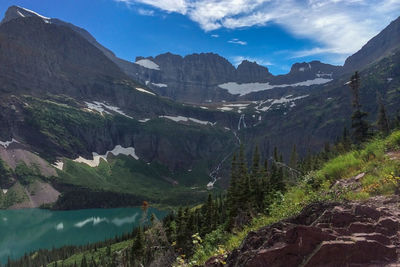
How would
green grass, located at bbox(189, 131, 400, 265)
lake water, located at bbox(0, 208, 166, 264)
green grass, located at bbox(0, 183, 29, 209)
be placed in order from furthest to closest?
green grass, located at bbox(0, 183, 29, 209), lake water, located at bbox(0, 208, 166, 264), green grass, located at bbox(189, 131, 400, 265)

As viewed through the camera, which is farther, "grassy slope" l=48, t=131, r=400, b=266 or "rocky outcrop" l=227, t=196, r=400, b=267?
"grassy slope" l=48, t=131, r=400, b=266

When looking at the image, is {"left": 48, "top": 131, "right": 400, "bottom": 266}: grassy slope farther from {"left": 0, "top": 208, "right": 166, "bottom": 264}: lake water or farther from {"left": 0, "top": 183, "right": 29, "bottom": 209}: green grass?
{"left": 0, "top": 183, "right": 29, "bottom": 209}: green grass

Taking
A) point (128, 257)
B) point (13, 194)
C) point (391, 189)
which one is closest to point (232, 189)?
point (128, 257)

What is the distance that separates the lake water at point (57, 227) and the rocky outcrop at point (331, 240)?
12102cm

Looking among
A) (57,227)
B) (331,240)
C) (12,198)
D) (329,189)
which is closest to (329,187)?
(329,189)

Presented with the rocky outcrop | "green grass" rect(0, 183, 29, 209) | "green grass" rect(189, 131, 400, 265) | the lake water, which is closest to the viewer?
the rocky outcrop

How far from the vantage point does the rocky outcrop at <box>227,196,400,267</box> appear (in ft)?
15.3

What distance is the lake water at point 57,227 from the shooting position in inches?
4956

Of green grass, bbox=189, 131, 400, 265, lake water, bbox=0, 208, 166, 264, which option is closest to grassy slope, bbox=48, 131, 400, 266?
green grass, bbox=189, 131, 400, 265

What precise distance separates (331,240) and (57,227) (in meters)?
171

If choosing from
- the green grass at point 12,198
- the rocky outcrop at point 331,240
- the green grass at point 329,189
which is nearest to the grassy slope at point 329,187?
the green grass at point 329,189

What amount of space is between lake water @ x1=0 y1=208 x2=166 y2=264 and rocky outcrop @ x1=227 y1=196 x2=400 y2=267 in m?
121

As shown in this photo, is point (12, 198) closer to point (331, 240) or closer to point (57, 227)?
point (57, 227)

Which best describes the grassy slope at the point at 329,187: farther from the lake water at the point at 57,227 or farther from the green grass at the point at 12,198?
the green grass at the point at 12,198
